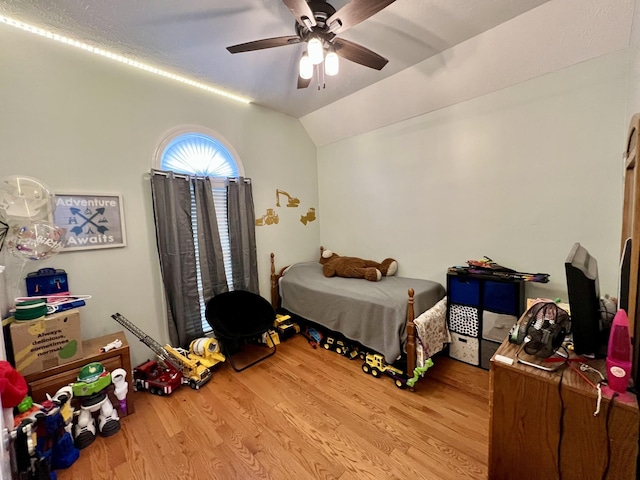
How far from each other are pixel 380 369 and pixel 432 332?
562 mm

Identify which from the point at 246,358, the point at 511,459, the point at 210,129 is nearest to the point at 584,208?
the point at 511,459

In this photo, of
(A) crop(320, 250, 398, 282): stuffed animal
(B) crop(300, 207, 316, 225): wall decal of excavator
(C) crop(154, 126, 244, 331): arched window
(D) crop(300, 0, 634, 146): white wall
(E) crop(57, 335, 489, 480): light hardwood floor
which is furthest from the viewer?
(B) crop(300, 207, 316, 225): wall decal of excavator

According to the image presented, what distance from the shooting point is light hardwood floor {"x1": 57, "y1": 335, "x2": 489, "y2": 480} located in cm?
143

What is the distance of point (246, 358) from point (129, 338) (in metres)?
1.07

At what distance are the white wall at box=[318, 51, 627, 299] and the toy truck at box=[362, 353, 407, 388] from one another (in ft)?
3.78

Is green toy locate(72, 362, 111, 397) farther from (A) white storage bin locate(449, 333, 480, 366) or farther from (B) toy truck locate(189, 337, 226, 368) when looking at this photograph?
(A) white storage bin locate(449, 333, 480, 366)

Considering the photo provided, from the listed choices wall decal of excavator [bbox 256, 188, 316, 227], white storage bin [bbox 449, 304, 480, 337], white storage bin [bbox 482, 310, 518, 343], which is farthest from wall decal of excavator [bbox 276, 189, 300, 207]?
white storage bin [bbox 482, 310, 518, 343]

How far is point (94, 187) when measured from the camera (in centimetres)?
203

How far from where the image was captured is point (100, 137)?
2.05m

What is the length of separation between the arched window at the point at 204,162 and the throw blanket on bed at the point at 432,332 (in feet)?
6.74

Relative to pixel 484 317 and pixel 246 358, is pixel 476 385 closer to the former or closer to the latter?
pixel 484 317

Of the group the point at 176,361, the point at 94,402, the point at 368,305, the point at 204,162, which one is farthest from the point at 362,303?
the point at 204,162

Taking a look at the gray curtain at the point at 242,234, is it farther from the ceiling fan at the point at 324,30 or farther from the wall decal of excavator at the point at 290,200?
A: the ceiling fan at the point at 324,30

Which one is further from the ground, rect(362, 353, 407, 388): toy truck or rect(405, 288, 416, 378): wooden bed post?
rect(405, 288, 416, 378): wooden bed post
